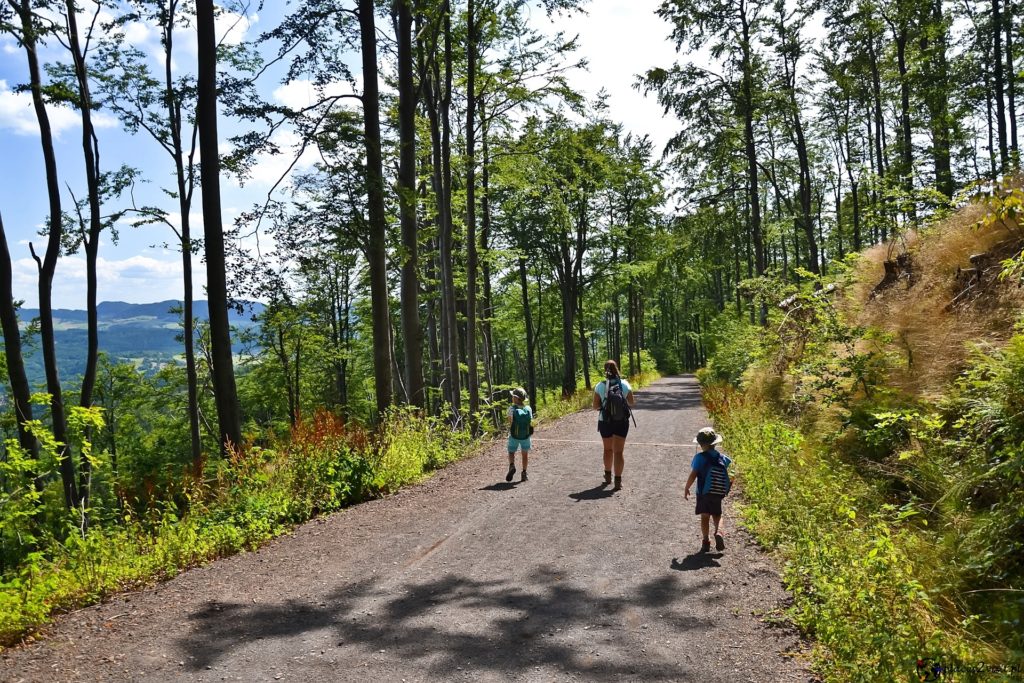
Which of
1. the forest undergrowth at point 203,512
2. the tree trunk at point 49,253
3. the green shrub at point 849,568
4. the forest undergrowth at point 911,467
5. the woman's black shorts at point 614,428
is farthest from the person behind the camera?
the tree trunk at point 49,253

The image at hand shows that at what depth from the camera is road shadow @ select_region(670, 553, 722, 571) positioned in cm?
623

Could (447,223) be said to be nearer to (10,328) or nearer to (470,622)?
(10,328)

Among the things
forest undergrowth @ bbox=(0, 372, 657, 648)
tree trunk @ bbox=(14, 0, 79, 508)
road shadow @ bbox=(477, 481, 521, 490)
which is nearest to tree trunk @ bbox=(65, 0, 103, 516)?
tree trunk @ bbox=(14, 0, 79, 508)

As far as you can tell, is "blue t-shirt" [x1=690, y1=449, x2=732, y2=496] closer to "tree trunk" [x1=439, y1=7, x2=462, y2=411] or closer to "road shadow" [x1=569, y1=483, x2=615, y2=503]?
"road shadow" [x1=569, y1=483, x2=615, y2=503]

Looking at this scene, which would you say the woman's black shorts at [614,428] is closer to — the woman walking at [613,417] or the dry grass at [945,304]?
the woman walking at [613,417]

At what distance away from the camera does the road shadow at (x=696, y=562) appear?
6234mm

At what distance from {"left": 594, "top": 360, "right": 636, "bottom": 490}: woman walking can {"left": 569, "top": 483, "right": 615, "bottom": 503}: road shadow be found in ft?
0.40

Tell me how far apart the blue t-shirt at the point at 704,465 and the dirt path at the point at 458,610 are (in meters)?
0.75

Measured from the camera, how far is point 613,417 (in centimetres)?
972

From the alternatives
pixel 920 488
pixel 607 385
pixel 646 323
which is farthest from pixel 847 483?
pixel 646 323

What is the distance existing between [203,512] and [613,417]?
6.14 meters

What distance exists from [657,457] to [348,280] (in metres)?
29.5

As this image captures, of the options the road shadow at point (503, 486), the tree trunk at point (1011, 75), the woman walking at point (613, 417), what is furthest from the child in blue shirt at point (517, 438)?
the tree trunk at point (1011, 75)

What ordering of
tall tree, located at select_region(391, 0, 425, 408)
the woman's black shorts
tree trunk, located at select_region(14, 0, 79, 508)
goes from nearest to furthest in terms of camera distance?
the woman's black shorts
tall tree, located at select_region(391, 0, 425, 408)
tree trunk, located at select_region(14, 0, 79, 508)
